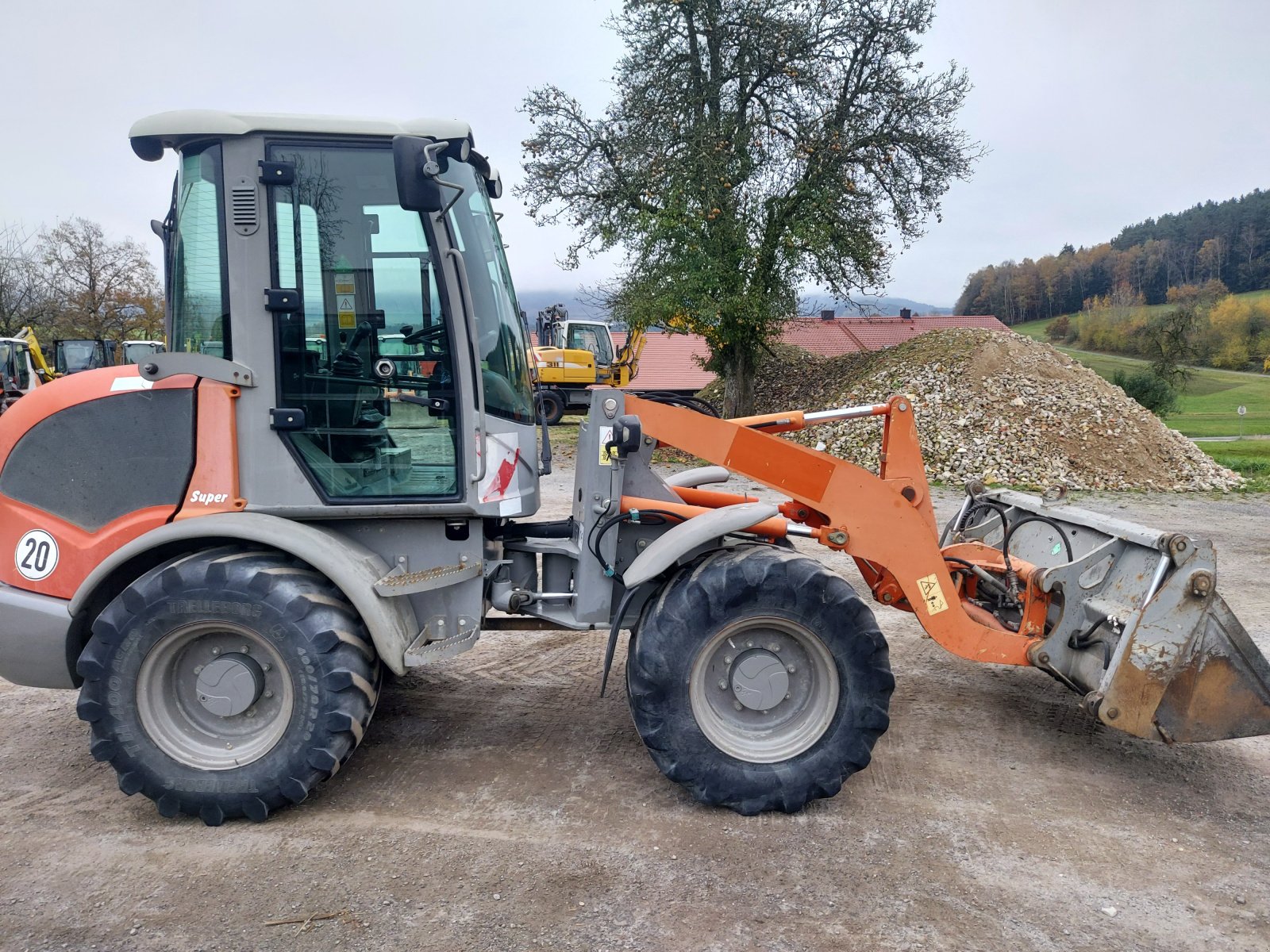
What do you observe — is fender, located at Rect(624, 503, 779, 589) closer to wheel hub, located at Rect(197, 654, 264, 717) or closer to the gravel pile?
wheel hub, located at Rect(197, 654, 264, 717)

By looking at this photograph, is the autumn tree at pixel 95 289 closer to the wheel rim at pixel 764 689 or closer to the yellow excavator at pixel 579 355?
the yellow excavator at pixel 579 355

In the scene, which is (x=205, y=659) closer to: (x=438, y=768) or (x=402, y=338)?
(x=438, y=768)

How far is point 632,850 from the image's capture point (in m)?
3.24

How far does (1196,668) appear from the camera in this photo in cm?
351

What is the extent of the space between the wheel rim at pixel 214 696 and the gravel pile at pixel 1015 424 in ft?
39.0

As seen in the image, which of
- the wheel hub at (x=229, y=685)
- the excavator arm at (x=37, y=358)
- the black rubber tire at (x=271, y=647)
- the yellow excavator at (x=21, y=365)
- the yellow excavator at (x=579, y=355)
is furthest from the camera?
the yellow excavator at (x=579, y=355)

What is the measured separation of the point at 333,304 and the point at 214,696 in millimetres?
1662

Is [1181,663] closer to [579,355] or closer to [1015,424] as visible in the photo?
[1015,424]

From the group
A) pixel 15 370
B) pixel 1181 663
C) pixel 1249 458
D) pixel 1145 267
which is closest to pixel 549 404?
pixel 1181 663

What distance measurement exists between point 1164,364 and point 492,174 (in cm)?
2779

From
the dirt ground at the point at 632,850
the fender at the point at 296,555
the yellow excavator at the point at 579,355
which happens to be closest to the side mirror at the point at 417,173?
the fender at the point at 296,555

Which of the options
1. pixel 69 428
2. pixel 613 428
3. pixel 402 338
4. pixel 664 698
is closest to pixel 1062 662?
pixel 664 698

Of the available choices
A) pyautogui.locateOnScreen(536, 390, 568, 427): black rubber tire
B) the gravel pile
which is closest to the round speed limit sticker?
pyautogui.locateOnScreen(536, 390, 568, 427): black rubber tire

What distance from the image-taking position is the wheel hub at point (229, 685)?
135 inches
